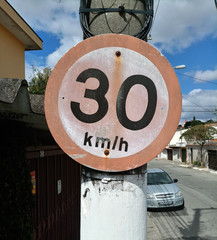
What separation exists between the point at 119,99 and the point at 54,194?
3503 millimetres

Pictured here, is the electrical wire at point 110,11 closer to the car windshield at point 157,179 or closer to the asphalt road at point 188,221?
the asphalt road at point 188,221

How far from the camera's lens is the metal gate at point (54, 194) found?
365cm

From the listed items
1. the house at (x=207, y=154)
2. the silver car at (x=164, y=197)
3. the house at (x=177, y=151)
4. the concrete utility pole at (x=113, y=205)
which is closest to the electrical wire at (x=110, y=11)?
the concrete utility pole at (x=113, y=205)

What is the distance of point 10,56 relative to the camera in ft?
24.5

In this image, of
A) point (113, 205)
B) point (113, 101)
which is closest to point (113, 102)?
point (113, 101)

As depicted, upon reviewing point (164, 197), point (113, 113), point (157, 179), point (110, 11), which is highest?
point (110, 11)

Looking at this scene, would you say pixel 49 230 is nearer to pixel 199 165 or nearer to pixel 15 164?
pixel 15 164

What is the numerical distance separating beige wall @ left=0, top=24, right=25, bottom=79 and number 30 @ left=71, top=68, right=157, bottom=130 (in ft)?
19.8

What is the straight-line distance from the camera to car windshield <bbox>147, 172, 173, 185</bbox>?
1141cm

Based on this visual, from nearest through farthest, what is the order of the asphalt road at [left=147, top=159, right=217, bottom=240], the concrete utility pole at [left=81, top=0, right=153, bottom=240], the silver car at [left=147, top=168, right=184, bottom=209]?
1. the concrete utility pole at [left=81, top=0, right=153, bottom=240]
2. the asphalt road at [left=147, top=159, right=217, bottom=240]
3. the silver car at [left=147, top=168, right=184, bottom=209]

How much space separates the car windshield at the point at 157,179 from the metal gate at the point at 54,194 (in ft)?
22.1

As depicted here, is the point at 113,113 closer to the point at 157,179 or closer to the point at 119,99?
the point at 119,99

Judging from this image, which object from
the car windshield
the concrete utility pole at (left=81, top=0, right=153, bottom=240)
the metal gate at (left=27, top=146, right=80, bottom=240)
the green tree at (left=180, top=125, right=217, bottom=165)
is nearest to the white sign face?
the concrete utility pole at (left=81, top=0, right=153, bottom=240)

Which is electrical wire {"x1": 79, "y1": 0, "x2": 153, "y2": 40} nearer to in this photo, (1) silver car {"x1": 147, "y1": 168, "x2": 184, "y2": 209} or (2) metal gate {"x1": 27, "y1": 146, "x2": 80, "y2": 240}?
(2) metal gate {"x1": 27, "y1": 146, "x2": 80, "y2": 240}
